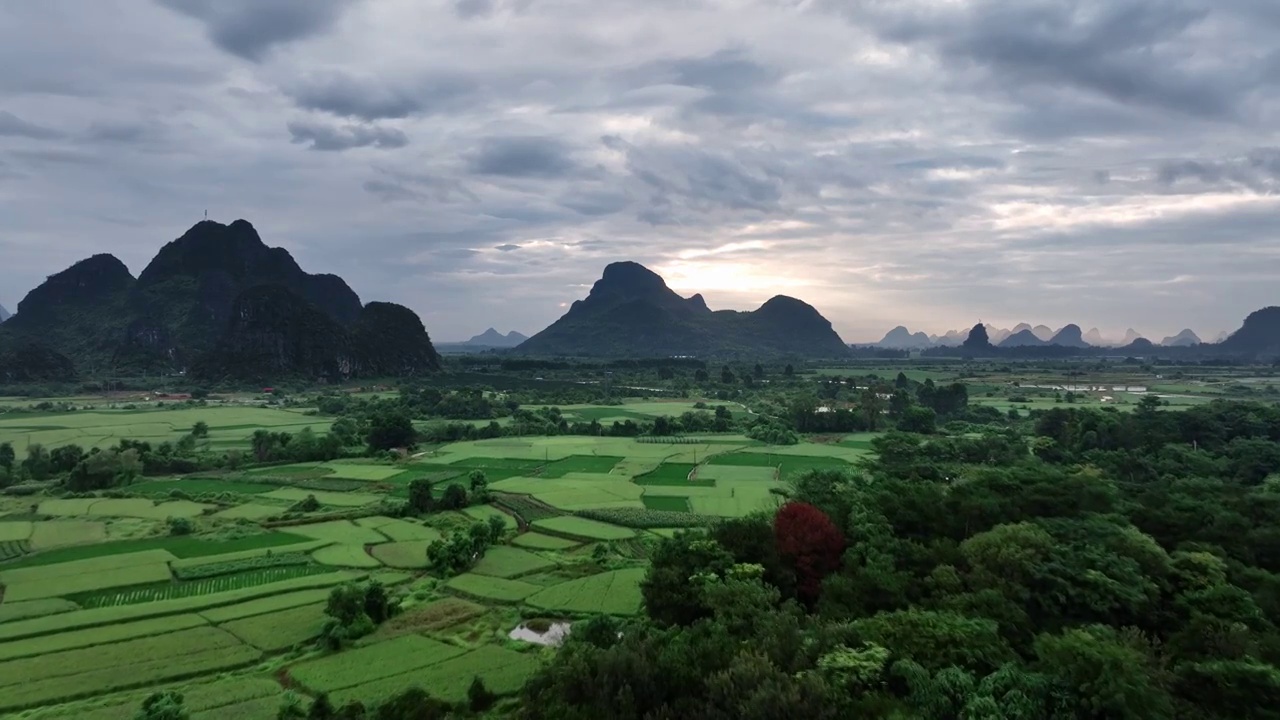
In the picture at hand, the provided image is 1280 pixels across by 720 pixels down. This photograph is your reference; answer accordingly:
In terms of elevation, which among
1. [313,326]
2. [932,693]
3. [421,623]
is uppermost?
[313,326]

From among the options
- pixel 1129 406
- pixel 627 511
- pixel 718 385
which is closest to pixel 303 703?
pixel 627 511

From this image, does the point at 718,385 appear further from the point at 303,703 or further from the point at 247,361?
the point at 303,703

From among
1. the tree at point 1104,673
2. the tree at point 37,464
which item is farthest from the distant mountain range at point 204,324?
the tree at point 1104,673

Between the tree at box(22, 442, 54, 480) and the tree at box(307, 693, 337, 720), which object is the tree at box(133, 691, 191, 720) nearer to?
the tree at box(307, 693, 337, 720)

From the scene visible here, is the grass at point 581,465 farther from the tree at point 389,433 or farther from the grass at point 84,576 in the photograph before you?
the grass at point 84,576

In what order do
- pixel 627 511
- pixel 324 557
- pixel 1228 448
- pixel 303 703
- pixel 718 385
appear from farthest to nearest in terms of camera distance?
pixel 718 385
pixel 1228 448
pixel 627 511
pixel 324 557
pixel 303 703
